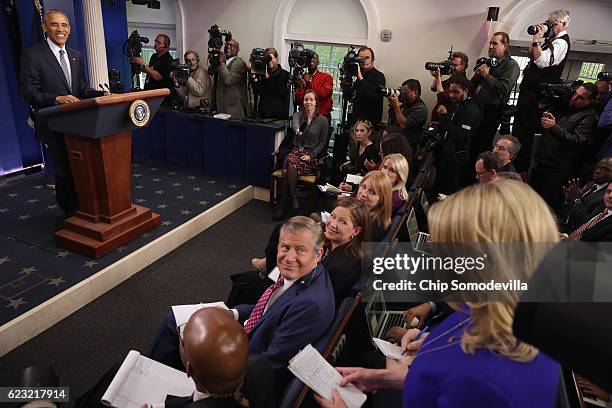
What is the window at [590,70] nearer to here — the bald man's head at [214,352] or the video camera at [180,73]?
the video camera at [180,73]

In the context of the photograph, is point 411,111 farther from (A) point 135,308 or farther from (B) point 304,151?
(A) point 135,308

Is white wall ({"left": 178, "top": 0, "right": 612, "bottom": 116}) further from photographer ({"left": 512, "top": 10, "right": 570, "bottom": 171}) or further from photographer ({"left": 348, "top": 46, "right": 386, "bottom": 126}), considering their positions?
photographer ({"left": 512, "top": 10, "right": 570, "bottom": 171})

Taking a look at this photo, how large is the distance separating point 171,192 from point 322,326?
11.4ft

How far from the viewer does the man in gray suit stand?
570cm

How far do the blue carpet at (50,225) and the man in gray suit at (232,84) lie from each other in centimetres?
122

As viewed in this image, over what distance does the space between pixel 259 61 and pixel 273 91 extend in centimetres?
41

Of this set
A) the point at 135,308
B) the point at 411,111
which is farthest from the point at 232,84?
the point at 135,308

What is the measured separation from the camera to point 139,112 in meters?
3.23

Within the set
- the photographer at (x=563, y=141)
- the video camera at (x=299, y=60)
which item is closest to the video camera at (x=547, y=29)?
the photographer at (x=563, y=141)

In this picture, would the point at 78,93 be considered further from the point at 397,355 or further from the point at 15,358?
the point at 397,355

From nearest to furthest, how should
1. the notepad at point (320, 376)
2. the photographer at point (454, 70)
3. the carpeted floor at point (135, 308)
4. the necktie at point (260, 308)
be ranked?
the notepad at point (320, 376) → the necktie at point (260, 308) → the carpeted floor at point (135, 308) → the photographer at point (454, 70)

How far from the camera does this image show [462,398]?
83cm

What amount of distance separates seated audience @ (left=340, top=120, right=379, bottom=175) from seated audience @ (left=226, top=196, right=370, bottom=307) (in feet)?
6.34

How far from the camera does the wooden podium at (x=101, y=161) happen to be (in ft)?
9.76
